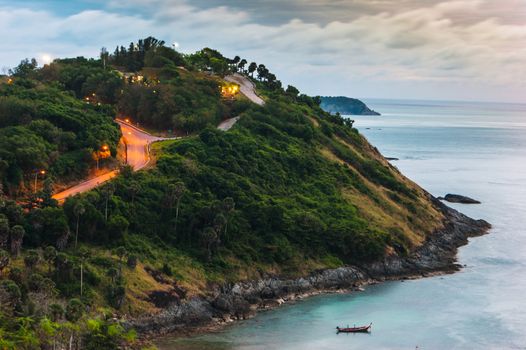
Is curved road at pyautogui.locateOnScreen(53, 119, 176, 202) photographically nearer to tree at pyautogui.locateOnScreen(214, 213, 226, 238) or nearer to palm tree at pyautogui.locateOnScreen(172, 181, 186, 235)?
palm tree at pyautogui.locateOnScreen(172, 181, 186, 235)

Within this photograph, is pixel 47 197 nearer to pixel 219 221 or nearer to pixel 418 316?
pixel 219 221

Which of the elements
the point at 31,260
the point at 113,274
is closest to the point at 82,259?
the point at 113,274

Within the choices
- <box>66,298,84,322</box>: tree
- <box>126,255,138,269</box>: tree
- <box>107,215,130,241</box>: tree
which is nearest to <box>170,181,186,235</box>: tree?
<box>107,215,130,241</box>: tree

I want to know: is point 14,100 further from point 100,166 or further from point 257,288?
point 257,288

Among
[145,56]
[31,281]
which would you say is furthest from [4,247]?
[145,56]

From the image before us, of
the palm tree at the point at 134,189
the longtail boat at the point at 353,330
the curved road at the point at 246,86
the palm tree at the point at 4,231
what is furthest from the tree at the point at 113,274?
the curved road at the point at 246,86

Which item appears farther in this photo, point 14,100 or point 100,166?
point 14,100
